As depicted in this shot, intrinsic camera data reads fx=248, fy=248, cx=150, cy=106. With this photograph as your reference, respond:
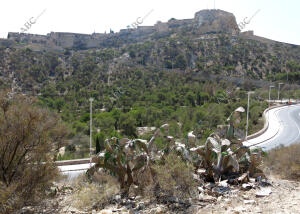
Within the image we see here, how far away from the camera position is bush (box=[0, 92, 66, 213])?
5.34 m

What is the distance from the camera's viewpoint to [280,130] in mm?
22719

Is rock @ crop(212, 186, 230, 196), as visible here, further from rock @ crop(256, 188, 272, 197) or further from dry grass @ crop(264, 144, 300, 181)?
dry grass @ crop(264, 144, 300, 181)

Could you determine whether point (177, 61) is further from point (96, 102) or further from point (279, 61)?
point (96, 102)

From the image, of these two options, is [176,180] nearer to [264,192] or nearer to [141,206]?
[141,206]

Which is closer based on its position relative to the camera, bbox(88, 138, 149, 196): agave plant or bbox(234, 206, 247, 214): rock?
bbox(234, 206, 247, 214): rock

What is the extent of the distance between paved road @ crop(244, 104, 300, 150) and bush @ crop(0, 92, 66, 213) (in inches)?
523

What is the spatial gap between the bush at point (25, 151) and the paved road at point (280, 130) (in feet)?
43.6

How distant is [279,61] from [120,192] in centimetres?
6673

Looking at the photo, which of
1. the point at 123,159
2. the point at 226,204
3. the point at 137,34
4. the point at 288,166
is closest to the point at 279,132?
the point at 288,166

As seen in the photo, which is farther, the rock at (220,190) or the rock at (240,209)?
the rock at (220,190)

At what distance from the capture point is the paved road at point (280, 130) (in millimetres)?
17953

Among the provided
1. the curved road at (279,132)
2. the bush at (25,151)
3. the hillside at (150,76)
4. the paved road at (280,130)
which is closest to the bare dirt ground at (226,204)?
the bush at (25,151)

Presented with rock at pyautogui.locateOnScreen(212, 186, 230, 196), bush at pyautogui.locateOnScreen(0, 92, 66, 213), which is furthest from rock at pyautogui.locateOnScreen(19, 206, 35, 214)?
rock at pyautogui.locateOnScreen(212, 186, 230, 196)

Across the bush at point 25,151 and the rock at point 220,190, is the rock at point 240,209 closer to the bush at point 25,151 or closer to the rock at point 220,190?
the rock at point 220,190
